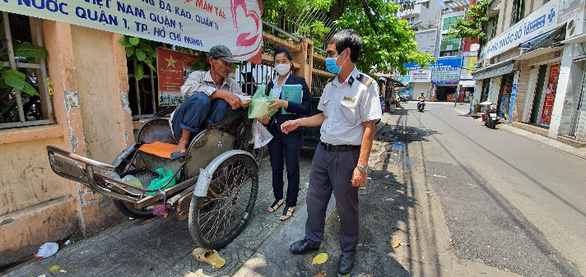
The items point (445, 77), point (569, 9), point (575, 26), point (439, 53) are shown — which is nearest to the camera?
point (575, 26)

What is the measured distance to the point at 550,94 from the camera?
10.6m

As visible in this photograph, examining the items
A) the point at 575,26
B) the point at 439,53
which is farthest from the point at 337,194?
the point at 439,53

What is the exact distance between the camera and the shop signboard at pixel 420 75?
3880 centimetres

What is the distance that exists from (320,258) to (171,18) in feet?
10.3

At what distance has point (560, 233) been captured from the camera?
313cm

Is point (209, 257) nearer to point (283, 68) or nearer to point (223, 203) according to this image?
point (223, 203)

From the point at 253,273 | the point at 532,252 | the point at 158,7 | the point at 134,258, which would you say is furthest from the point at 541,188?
the point at 158,7

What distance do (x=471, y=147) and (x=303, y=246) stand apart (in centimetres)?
743

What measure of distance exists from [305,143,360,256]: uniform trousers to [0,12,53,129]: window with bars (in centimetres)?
255

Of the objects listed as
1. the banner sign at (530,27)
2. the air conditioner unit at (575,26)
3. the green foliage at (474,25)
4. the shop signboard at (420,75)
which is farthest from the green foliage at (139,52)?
the shop signboard at (420,75)

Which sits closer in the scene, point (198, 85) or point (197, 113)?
point (197, 113)

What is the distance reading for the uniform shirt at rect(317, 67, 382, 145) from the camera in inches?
80.8

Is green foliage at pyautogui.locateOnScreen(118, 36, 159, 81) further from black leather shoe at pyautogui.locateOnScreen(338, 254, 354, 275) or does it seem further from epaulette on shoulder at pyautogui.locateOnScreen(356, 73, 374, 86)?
black leather shoe at pyautogui.locateOnScreen(338, 254, 354, 275)

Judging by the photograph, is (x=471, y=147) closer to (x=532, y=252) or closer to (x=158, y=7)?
(x=532, y=252)
